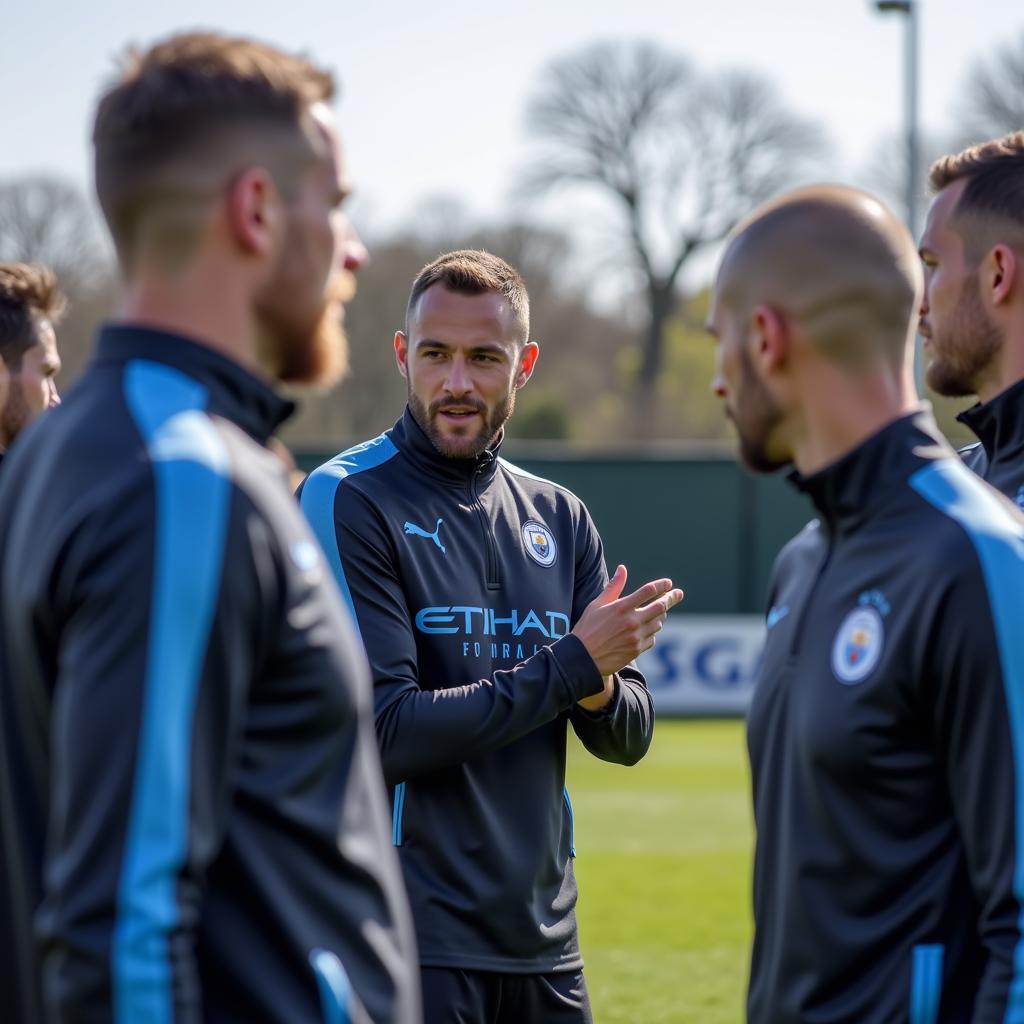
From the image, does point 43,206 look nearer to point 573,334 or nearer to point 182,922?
point 573,334

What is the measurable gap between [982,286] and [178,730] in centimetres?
237

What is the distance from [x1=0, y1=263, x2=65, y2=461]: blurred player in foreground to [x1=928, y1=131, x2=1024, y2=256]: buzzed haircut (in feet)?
8.59

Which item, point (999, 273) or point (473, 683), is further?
point (473, 683)

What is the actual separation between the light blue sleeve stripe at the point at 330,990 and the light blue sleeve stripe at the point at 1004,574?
3.21 ft

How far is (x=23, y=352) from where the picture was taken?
4445 millimetres

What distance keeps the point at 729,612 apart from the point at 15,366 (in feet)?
54.5

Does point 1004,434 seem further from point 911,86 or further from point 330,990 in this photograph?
point 911,86

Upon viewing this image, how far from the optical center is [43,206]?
3503 centimetres

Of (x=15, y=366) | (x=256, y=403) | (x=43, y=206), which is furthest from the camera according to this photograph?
(x=43, y=206)

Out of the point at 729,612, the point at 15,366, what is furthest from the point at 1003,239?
the point at 729,612

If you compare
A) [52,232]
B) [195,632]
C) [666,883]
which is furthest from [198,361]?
[52,232]

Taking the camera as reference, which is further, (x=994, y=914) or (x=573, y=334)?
(x=573, y=334)

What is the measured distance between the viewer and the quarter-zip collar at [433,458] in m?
4.03

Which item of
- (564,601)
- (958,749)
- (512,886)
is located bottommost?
(512,886)
